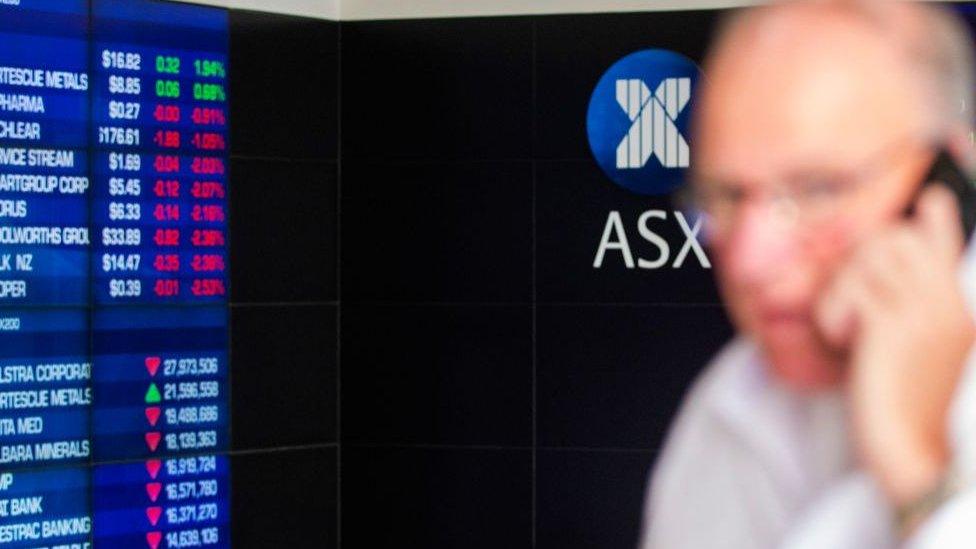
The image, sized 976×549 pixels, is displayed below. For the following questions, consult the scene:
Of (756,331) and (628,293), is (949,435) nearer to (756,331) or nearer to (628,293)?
(756,331)

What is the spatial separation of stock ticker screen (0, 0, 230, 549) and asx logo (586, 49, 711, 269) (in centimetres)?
118

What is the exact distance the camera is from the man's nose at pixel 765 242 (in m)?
1.98

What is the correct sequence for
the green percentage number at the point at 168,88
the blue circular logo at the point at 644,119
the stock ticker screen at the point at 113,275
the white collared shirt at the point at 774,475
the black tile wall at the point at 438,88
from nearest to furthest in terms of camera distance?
the white collared shirt at the point at 774,475, the stock ticker screen at the point at 113,275, the green percentage number at the point at 168,88, the blue circular logo at the point at 644,119, the black tile wall at the point at 438,88

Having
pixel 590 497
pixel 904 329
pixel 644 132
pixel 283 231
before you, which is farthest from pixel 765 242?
pixel 283 231

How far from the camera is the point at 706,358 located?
18.0 feet

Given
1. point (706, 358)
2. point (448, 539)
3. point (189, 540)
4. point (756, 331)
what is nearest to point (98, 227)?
point (189, 540)

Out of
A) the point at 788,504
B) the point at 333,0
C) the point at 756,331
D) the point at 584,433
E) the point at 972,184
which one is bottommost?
the point at 584,433

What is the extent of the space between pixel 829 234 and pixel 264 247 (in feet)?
12.3

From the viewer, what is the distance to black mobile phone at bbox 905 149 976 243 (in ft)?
6.55

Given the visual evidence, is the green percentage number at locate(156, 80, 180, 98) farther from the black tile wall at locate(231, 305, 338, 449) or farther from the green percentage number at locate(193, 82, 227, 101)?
the black tile wall at locate(231, 305, 338, 449)

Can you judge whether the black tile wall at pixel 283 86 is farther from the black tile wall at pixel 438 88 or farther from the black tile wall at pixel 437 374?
the black tile wall at pixel 437 374

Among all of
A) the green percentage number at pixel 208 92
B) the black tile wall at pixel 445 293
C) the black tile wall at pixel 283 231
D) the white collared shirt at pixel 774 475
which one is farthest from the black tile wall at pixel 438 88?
the white collared shirt at pixel 774 475

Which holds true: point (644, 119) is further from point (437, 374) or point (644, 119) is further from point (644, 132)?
point (437, 374)

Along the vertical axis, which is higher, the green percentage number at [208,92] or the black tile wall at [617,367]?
the green percentage number at [208,92]
